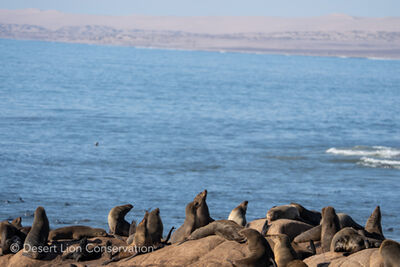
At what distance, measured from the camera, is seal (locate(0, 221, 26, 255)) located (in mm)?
11133

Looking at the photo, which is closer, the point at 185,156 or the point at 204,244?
the point at 204,244

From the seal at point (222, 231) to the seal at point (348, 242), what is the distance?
4.75 feet

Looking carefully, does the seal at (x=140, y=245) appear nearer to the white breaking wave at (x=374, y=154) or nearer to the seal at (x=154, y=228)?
the seal at (x=154, y=228)

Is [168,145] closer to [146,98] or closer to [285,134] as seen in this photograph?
[285,134]

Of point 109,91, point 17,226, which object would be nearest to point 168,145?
point 17,226

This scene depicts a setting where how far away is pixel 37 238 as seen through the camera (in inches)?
432

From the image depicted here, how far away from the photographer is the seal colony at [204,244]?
29.6 ft

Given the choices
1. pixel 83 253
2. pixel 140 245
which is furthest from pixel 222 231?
pixel 83 253

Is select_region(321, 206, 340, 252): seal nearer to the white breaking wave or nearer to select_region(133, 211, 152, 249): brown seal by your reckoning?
select_region(133, 211, 152, 249): brown seal

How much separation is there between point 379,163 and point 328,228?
2144 cm

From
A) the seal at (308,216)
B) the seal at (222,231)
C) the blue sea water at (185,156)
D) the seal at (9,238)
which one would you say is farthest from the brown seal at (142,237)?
the blue sea water at (185,156)

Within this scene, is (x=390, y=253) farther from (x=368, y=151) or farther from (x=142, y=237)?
(x=368, y=151)

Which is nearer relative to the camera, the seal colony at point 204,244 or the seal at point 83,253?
the seal colony at point 204,244

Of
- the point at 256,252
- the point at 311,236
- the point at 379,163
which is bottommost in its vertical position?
the point at 379,163
